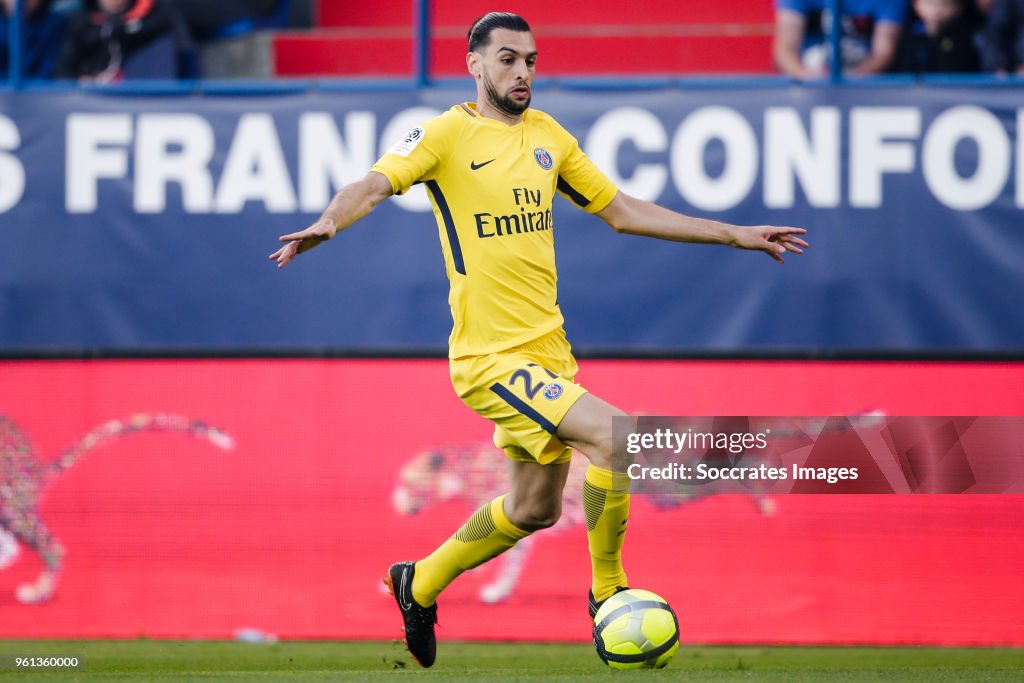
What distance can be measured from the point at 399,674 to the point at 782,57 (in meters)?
4.35

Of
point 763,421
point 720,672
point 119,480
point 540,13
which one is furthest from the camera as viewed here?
point 540,13

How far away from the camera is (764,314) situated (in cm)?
754

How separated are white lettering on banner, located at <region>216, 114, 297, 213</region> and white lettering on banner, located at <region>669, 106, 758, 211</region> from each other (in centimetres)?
207

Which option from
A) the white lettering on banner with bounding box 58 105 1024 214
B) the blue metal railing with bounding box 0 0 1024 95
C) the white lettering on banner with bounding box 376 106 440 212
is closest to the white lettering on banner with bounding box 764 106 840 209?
the white lettering on banner with bounding box 58 105 1024 214

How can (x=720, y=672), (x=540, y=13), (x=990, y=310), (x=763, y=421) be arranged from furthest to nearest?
(x=540, y=13), (x=990, y=310), (x=763, y=421), (x=720, y=672)

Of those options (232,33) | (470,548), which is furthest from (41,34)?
(470,548)

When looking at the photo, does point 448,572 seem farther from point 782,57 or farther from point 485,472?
point 782,57

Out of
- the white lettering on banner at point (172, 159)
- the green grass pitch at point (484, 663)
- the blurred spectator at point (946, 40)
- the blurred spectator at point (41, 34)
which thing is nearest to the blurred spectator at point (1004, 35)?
the blurred spectator at point (946, 40)

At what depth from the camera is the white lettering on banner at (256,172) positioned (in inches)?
306

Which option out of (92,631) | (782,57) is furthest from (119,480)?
(782,57)

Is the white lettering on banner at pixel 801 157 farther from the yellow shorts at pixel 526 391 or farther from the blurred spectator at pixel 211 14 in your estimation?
the blurred spectator at pixel 211 14

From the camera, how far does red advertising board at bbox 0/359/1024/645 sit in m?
6.43

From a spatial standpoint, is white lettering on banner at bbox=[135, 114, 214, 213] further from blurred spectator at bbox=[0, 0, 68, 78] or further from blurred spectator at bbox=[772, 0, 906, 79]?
blurred spectator at bbox=[772, 0, 906, 79]

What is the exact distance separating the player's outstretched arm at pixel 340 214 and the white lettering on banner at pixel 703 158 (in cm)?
332
